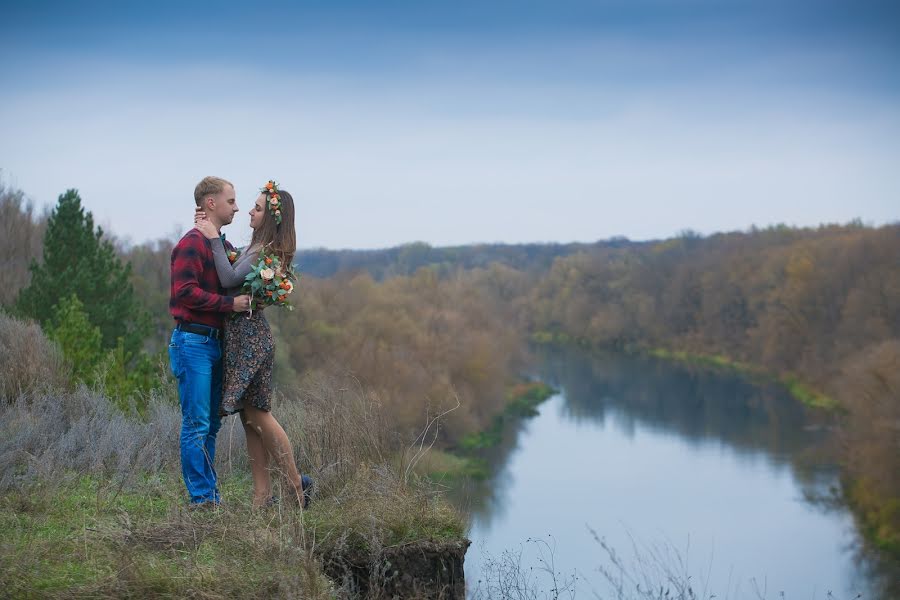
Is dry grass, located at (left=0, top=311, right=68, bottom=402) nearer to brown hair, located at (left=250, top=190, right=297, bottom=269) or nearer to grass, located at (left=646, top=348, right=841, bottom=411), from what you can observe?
brown hair, located at (left=250, top=190, right=297, bottom=269)

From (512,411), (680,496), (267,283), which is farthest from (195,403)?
(512,411)

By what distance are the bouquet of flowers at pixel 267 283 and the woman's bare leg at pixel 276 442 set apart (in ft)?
1.87

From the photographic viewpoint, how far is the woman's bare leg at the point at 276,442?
16.8ft

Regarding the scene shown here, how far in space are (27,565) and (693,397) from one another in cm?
4544

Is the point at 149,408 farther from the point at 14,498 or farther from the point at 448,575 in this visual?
the point at 448,575

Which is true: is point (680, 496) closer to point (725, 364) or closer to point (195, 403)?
point (195, 403)

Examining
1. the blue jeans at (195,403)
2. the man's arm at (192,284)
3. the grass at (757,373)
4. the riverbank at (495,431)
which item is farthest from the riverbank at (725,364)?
the man's arm at (192,284)

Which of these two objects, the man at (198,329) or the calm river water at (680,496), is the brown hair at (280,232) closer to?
the man at (198,329)

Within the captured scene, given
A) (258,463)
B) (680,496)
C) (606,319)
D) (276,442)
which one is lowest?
(680,496)

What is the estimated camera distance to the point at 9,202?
25188 mm

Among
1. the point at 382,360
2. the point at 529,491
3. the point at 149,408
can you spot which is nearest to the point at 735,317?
the point at 382,360

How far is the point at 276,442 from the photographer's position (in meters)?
5.11

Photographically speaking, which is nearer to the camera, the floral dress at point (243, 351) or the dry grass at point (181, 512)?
the dry grass at point (181, 512)

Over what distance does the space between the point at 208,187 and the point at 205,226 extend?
0.21 metres
